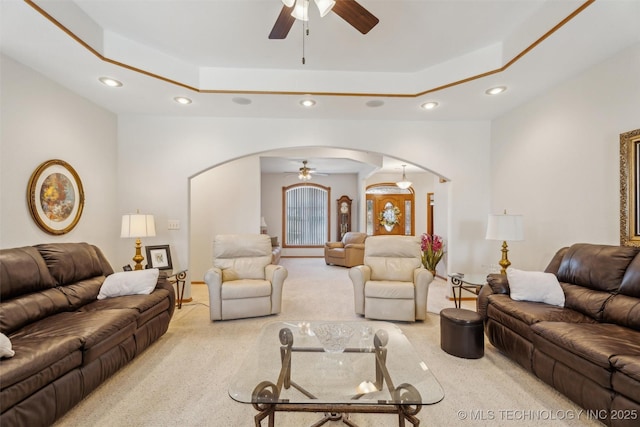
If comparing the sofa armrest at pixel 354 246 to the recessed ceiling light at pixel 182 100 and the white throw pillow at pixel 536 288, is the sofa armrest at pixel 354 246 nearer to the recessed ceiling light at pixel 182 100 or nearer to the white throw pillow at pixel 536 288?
the white throw pillow at pixel 536 288

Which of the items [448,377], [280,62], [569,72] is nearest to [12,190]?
[280,62]

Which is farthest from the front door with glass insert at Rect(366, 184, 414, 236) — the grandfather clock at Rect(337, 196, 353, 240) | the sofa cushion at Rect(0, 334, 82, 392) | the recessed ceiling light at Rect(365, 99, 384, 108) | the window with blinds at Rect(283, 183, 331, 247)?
the sofa cushion at Rect(0, 334, 82, 392)

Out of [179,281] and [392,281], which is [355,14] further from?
[179,281]

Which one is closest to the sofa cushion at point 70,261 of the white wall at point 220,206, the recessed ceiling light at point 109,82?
the recessed ceiling light at point 109,82

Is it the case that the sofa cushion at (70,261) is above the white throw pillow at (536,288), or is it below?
above

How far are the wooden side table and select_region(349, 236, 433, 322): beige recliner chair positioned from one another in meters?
2.25

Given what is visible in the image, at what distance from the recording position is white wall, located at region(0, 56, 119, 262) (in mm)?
2674

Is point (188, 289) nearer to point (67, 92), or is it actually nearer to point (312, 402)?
point (67, 92)

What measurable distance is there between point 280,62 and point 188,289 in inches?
133

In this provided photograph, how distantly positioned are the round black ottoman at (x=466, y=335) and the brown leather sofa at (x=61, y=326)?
9.23 ft

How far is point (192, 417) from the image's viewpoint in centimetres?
193

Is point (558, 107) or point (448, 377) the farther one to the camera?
point (558, 107)

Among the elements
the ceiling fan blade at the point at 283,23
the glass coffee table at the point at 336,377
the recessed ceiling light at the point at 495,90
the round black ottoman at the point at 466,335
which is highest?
the recessed ceiling light at the point at 495,90

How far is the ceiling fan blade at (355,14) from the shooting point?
1.79 metres
